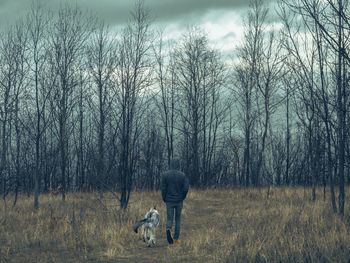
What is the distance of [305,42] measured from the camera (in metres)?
12.5

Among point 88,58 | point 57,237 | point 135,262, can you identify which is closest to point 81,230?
point 57,237

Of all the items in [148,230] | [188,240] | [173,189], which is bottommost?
[188,240]

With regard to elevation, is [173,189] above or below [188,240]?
above

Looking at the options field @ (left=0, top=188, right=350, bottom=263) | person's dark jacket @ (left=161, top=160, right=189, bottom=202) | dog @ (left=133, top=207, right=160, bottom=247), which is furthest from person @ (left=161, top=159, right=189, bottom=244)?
field @ (left=0, top=188, right=350, bottom=263)

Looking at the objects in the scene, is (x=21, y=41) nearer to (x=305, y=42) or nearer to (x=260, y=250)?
(x=305, y=42)

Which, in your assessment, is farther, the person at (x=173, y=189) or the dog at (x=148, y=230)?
the person at (x=173, y=189)

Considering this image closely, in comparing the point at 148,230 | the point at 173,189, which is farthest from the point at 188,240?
the point at 173,189

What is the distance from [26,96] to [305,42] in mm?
13233

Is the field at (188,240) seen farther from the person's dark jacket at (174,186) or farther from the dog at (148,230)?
the person's dark jacket at (174,186)

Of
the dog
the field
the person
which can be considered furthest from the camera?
the person

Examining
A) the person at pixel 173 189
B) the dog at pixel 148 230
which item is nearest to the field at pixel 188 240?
the dog at pixel 148 230

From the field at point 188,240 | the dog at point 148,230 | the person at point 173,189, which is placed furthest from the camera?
the person at point 173,189

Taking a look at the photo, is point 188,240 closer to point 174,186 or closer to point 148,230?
point 148,230

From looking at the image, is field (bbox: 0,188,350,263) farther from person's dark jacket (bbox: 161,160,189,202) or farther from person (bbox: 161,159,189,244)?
person's dark jacket (bbox: 161,160,189,202)
